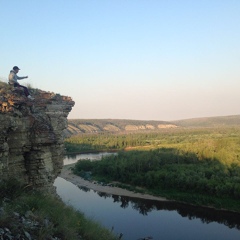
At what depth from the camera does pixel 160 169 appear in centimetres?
4362

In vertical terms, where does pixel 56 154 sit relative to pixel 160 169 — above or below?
above

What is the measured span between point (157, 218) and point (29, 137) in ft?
73.3

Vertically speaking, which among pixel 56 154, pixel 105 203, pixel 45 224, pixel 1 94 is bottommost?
pixel 105 203

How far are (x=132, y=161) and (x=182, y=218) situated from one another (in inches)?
760

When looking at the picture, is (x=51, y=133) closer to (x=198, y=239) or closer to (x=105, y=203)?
(x=198, y=239)

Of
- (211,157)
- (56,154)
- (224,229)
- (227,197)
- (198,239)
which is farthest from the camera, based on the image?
(211,157)

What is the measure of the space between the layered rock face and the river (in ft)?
36.2

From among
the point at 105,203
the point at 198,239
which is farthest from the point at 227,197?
the point at 105,203

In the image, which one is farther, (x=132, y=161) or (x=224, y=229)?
(x=132, y=161)

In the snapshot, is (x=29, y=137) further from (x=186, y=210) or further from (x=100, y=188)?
(x=100, y=188)

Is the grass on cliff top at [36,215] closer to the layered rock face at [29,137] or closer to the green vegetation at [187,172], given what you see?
the layered rock face at [29,137]

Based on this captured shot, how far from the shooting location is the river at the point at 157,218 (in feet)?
75.9

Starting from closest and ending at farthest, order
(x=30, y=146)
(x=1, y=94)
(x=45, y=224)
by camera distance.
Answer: (x=45, y=224) → (x=1, y=94) → (x=30, y=146)

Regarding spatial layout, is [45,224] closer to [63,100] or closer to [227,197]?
[63,100]
